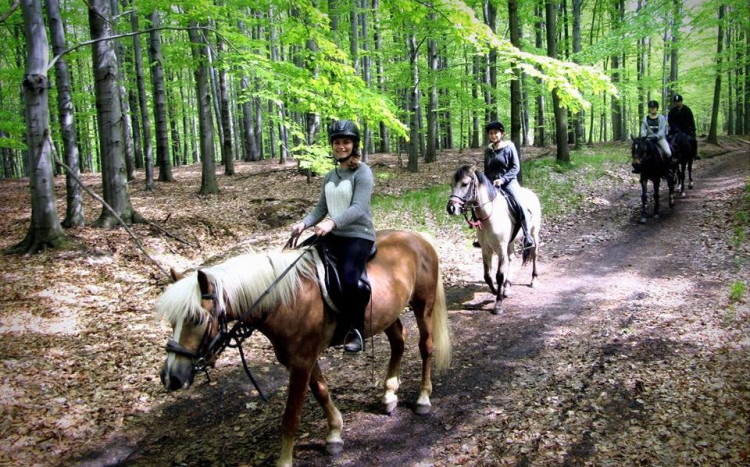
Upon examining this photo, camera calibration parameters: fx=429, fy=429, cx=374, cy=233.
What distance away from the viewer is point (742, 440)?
3.47 m

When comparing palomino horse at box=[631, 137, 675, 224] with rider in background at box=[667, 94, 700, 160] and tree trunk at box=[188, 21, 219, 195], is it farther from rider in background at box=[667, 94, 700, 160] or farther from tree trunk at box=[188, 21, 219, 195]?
tree trunk at box=[188, 21, 219, 195]

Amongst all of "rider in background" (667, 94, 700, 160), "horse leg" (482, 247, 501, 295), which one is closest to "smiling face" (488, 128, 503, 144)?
"horse leg" (482, 247, 501, 295)

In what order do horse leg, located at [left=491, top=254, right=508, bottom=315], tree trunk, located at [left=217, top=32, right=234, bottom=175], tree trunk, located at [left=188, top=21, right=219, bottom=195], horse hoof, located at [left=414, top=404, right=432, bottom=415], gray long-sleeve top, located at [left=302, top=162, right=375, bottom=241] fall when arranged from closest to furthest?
1. gray long-sleeve top, located at [left=302, top=162, right=375, bottom=241]
2. horse hoof, located at [left=414, top=404, right=432, bottom=415]
3. horse leg, located at [left=491, top=254, right=508, bottom=315]
4. tree trunk, located at [left=188, top=21, right=219, bottom=195]
5. tree trunk, located at [left=217, top=32, right=234, bottom=175]

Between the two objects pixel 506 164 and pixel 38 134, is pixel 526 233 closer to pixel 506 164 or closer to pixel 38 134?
pixel 506 164

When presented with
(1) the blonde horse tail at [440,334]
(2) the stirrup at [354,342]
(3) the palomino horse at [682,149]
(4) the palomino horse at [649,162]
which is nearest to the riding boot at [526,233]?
→ (1) the blonde horse tail at [440,334]

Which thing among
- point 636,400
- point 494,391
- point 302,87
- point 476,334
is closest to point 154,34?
point 302,87

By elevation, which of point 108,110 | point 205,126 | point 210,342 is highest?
point 205,126

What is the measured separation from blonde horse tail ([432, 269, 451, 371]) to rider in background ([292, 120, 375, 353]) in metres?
1.37

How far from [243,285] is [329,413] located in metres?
1.54

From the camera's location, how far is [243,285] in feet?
11.0

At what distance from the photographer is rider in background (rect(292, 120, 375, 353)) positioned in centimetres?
381

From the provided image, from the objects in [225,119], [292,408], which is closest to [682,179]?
[292,408]

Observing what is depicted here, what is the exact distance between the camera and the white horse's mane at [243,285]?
293cm

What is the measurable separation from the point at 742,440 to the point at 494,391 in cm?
210
